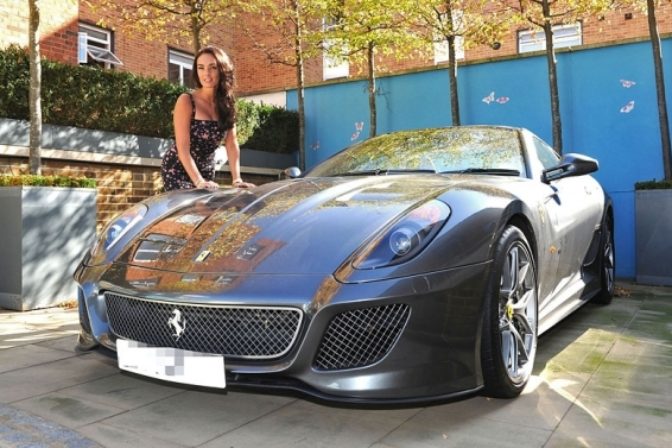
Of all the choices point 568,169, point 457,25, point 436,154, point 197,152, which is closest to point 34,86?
point 197,152

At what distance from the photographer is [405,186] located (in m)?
2.87

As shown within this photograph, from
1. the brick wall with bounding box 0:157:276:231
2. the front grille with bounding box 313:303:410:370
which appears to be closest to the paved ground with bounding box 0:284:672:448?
the front grille with bounding box 313:303:410:370

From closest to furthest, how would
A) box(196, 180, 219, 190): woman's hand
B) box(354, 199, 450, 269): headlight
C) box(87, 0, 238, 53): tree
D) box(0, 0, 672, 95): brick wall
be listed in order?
box(354, 199, 450, 269): headlight
box(196, 180, 219, 190): woman's hand
box(87, 0, 238, 53): tree
box(0, 0, 672, 95): brick wall

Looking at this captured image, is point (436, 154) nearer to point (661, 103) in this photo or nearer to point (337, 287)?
point (337, 287)

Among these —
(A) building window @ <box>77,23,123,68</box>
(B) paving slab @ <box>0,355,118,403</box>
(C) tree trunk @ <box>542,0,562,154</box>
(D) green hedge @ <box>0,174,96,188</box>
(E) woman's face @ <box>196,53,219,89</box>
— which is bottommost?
(B) paving slab @ <box>0,355,118,403</box>

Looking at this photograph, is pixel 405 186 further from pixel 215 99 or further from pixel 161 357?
pixel 215 99

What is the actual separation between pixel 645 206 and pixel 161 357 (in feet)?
18.5

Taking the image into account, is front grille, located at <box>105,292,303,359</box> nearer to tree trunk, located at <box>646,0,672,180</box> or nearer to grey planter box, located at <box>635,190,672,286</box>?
grey planter box, located at <box>635,190,672,286</box>

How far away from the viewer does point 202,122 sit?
154 inches

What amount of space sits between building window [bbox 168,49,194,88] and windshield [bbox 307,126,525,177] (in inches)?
396

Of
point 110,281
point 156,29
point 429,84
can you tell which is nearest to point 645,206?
point 429,84

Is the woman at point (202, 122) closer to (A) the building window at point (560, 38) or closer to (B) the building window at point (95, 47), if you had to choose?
(B) the building window at point (95, 47)

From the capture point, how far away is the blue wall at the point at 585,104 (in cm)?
687

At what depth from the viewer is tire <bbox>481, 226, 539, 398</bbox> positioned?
234 cm
